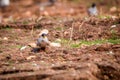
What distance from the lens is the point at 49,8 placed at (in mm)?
23844

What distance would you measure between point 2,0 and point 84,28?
445 inches

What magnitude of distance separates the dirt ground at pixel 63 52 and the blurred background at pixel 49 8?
8.90 meters

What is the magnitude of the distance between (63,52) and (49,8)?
15.3 metres

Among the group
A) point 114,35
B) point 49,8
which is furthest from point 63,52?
point 49,8

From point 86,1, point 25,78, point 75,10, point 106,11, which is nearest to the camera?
point 25,78

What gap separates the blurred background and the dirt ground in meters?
8.90

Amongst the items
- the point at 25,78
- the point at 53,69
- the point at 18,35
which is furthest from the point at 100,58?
the point at 18,35

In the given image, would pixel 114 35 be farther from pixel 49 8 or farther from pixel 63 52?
pixel 49 8

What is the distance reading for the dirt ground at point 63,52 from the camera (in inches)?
292

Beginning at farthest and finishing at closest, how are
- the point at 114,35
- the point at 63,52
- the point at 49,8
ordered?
1. the point at 49,8
2. the point at 114,35
3. the point at 63,52

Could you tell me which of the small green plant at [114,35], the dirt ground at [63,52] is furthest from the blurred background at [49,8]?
the small green plant at [114,35]

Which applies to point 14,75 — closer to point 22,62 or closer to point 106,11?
point 22,62

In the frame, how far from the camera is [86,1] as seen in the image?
23.6 meters

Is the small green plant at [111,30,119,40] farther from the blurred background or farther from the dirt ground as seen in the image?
the blurred background
